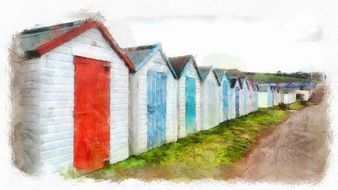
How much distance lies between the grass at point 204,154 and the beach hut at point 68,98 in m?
0.34

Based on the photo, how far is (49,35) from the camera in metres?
4.72

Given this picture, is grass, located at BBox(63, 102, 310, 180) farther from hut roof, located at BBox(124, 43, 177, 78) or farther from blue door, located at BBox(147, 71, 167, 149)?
hut roof, located at BBox(124, 43, 177, 78)

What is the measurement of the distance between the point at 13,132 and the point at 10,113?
0.23 meters

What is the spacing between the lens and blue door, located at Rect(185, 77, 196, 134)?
8.92m

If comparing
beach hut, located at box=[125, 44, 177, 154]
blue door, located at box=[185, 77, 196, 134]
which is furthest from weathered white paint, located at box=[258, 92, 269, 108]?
beach hut, located at box=[125, 44, 177, 154]

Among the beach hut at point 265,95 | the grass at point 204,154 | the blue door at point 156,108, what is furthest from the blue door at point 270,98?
the blue door at point 156,108

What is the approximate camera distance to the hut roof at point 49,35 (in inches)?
176

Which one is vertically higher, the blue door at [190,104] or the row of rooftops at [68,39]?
the row of rooftops at [68,39]

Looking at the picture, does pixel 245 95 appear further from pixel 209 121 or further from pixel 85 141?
pixel 85 141

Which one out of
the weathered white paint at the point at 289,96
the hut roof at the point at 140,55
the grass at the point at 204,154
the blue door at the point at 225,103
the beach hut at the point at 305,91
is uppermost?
the hut roof at the point at 140,55

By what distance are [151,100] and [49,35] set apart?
3.11m

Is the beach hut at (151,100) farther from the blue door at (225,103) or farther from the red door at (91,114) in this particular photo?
the blue door at (225,103)

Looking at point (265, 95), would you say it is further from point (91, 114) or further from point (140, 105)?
point (91, 114)

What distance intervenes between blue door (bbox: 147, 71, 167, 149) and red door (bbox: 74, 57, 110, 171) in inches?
60.6
